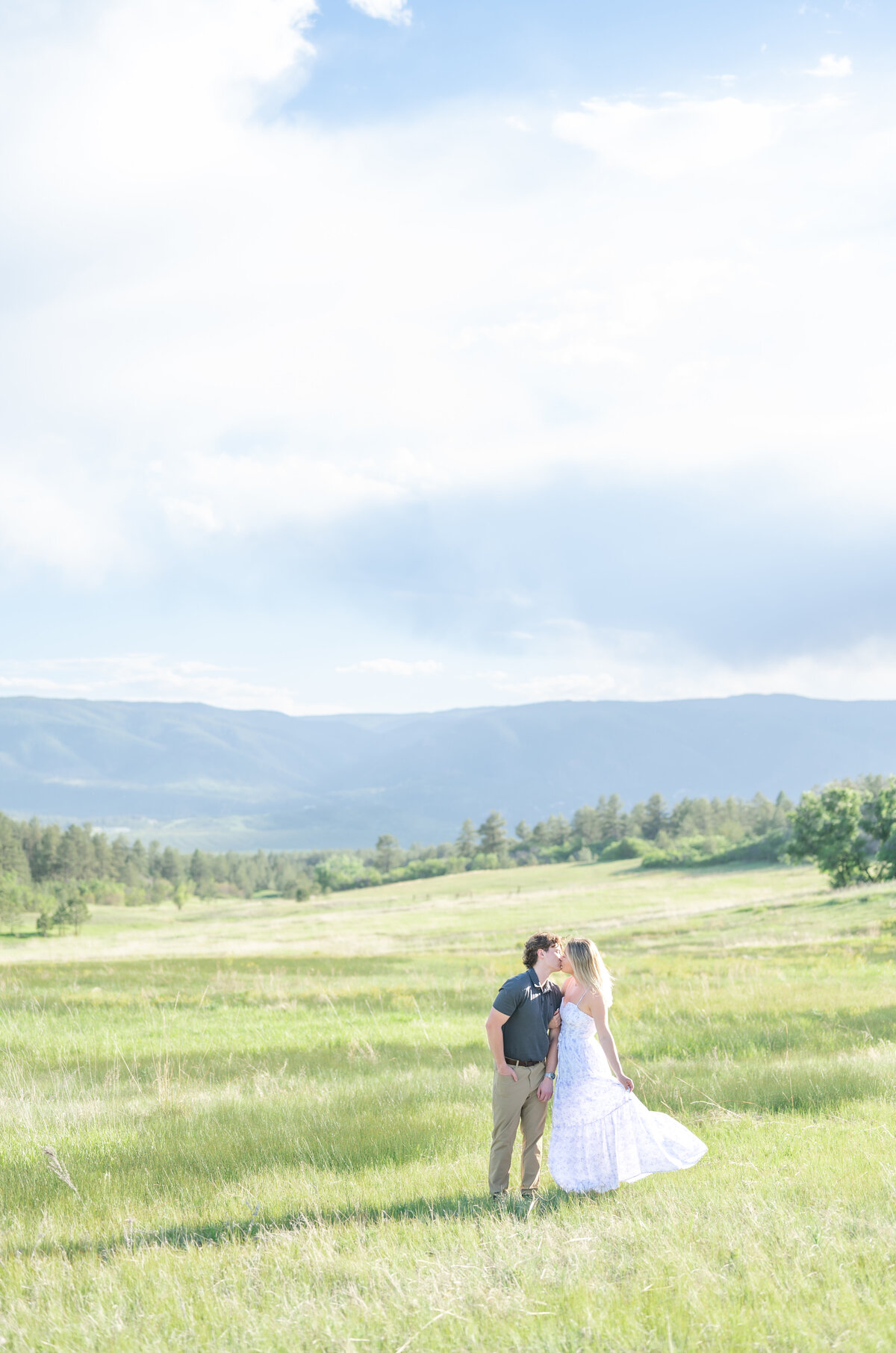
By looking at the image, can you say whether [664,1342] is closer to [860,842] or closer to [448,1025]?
[448,1025]

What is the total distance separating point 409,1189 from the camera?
8203mm

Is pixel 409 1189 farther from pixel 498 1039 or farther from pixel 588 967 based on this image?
pixel 588 967

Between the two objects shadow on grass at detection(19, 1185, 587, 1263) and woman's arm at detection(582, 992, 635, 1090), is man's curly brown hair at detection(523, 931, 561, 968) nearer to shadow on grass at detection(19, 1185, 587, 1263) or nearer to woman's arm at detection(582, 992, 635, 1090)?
woman's arm at detection(582, 992, 635, 1090)

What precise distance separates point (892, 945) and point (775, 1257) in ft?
96.2

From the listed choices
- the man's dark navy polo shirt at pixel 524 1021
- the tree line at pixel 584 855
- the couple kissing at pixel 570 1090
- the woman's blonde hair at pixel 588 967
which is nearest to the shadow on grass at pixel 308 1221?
the couple kissing at pixel 570 1090

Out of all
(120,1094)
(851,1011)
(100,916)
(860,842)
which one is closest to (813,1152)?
(120,1094)

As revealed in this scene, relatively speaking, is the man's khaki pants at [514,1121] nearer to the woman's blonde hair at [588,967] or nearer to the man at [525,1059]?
the man at [525,1059]

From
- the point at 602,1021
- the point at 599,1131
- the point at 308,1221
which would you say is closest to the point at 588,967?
the point at 602,1021

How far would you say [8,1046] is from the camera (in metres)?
15.6

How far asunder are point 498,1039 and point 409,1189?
1.83 meters

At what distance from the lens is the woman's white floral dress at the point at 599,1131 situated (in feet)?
24.6

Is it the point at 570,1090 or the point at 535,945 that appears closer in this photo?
the point at 570,1090

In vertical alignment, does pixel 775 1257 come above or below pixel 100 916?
above

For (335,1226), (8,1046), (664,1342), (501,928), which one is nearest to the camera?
(664,1342)
